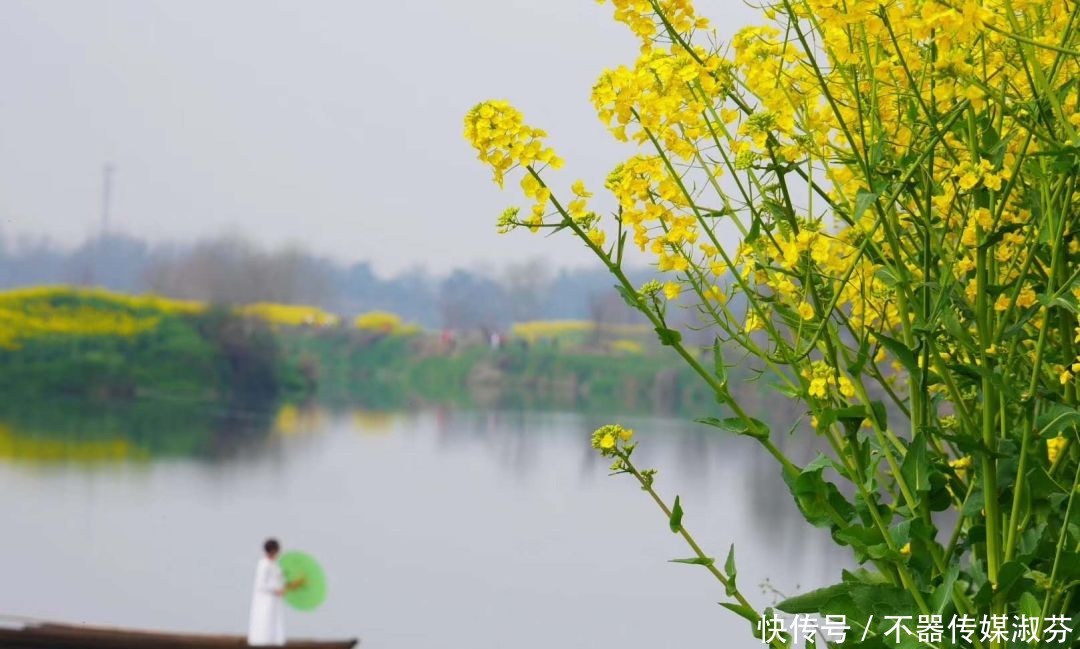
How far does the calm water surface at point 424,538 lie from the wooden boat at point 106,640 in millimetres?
5461

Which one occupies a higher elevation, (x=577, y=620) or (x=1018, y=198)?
(x=1018, y=198)

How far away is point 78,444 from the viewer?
2009 centimetres

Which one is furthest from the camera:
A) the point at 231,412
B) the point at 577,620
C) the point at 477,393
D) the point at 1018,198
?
the point at 231,412

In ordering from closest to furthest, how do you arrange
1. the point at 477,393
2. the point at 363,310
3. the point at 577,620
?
the point at 577,620
the point at 363,310
the point at 477,393

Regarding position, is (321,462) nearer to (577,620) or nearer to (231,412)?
(231,412)

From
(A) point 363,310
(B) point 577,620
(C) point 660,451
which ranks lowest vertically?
(B) point 577,620

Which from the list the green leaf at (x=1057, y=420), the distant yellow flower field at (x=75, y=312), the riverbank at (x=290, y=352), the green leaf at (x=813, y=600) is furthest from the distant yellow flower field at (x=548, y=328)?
the green leaf at (x=1057, y=420)

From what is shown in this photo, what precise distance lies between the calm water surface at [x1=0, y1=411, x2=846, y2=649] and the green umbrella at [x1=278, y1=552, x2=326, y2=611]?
5098 mm

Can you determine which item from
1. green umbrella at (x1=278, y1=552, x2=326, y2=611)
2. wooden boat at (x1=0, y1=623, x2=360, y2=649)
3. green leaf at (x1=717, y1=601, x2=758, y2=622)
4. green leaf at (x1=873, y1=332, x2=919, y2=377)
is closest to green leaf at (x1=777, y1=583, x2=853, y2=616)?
green leaf at (x1=717, y1=601, x2=758, y2=622)

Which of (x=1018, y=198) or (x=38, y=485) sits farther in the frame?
(x=38, y=485)

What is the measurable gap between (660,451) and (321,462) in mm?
5222

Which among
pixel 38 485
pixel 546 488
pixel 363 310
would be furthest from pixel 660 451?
pixel 38 485

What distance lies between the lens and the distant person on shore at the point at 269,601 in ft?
19.3

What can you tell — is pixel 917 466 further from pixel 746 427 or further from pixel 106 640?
pixel 106 640
